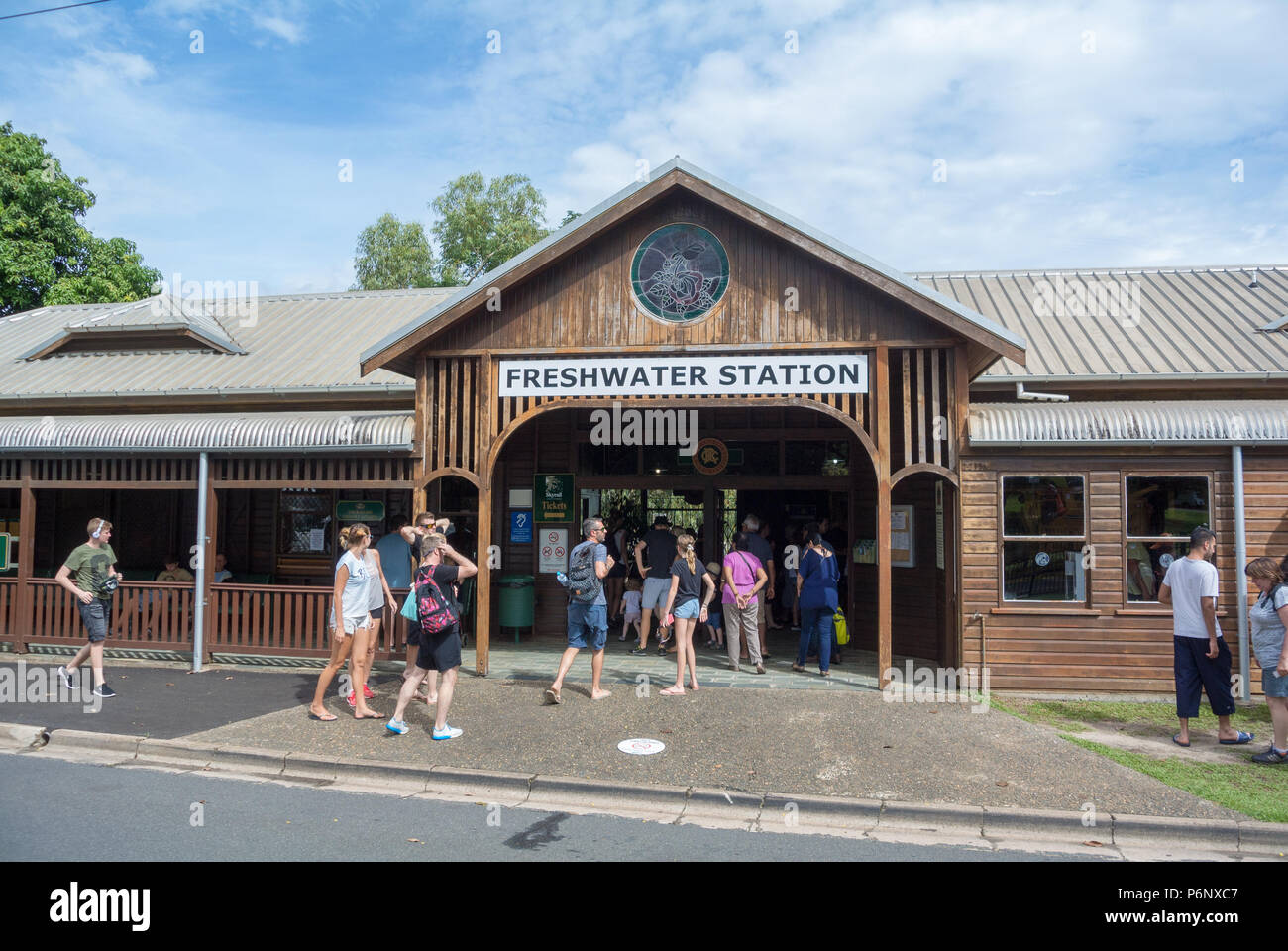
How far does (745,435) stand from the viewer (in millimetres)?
12922

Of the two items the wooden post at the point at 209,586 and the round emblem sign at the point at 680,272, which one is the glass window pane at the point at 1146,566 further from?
the wooden post at the point at 209,586

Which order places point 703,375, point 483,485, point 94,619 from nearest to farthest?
point 94,619
point 703,375
point 483,485

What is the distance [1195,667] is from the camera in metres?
7.62

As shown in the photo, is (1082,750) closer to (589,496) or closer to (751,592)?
Result: (751,592)

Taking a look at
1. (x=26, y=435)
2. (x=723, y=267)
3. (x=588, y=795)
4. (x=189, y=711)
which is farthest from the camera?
(x=26, y=435)

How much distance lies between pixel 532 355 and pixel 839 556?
567cm

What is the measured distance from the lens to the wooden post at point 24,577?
1168cm

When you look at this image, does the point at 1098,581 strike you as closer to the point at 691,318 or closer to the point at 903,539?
the point at 903,539

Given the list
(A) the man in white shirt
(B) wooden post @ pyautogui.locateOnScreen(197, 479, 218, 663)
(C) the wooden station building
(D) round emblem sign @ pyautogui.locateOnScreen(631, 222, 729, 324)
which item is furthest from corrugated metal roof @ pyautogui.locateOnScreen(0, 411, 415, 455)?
(A) the man in white shirt

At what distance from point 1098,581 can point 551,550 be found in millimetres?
7036

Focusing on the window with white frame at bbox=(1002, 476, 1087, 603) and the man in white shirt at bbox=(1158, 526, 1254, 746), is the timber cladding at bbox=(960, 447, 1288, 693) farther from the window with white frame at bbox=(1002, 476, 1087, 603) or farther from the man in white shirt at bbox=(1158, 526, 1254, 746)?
the man in white shirt at bbox=(1158, 526, 1254, 746)

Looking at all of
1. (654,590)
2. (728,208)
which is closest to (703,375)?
(728,208)

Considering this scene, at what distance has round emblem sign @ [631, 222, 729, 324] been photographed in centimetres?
991
